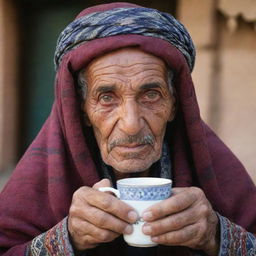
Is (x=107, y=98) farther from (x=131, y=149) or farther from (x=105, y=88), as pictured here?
(x=131, y=149)

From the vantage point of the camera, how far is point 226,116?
4.83m

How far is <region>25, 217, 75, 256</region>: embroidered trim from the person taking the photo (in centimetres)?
191

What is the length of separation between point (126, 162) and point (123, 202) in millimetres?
431

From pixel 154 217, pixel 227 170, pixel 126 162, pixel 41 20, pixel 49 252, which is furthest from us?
pixel 41 20

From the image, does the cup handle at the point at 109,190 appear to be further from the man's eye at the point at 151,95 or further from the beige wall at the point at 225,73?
the beige wall at the point at 225,73

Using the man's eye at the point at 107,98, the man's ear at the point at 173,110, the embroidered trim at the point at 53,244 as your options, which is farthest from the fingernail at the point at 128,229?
the man's ear at the point at 173,110

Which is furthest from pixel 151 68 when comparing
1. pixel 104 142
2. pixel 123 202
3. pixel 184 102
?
pixel 123 202

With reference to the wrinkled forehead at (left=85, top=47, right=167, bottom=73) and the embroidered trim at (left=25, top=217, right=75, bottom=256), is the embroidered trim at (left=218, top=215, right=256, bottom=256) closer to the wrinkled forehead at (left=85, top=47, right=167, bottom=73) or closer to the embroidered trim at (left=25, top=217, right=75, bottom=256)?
the embroidered trim at (left=25, top=217, right=75, bottom=256)

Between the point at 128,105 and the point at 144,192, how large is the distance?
1.74ft

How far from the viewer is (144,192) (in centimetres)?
170

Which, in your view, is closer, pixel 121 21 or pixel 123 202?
pixel 123 202

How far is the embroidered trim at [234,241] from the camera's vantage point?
201 cm

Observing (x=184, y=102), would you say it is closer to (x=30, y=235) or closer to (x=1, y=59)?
(x=30, y=235)

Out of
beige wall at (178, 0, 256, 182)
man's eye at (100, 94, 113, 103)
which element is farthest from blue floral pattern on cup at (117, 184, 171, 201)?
beige wall at (178, 0, 256, 182)
